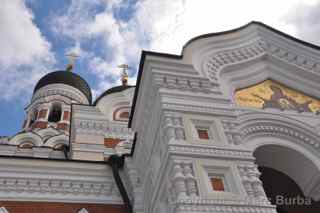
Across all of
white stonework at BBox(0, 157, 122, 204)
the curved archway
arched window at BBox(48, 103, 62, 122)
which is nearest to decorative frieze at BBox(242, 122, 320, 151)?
the curved archway

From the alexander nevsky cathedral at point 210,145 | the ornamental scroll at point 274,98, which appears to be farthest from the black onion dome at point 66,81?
the ornamental scroll at point 274,98

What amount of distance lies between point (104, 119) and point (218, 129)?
5.88 m

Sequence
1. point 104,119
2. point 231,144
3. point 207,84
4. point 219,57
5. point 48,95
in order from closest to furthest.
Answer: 1. point 231,144
2. point 207,84
3. point 219,57
4. point 104,119
5. point 48,95

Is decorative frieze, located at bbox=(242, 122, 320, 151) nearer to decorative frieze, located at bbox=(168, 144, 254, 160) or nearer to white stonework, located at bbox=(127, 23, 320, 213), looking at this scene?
white stonework, located at bbox=(127, 23, 320, 213)

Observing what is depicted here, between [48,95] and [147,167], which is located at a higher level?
[48,95]

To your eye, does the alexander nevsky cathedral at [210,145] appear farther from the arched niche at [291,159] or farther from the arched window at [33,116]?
the arched window at [33,116]

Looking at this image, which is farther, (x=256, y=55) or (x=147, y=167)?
(x=256, y=55)

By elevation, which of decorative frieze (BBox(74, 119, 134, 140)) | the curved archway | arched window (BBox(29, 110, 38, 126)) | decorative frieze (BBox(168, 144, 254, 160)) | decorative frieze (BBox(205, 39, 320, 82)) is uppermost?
arched window (BBox(29, 110, 38, 126))

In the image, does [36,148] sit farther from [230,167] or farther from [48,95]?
[230,167]

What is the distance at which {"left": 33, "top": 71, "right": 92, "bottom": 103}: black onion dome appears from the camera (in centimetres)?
1994

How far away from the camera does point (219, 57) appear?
6.18 m

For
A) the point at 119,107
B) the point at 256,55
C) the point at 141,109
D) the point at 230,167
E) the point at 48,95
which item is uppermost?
the point at 48,95

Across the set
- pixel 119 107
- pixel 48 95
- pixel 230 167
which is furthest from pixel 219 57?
pixel 48 95

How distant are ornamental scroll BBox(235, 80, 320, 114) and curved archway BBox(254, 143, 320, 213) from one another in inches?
30.9
